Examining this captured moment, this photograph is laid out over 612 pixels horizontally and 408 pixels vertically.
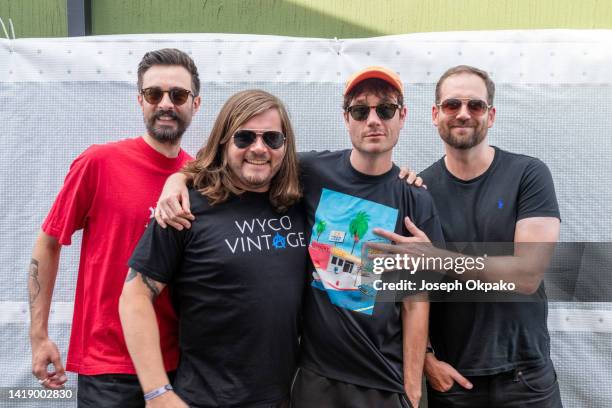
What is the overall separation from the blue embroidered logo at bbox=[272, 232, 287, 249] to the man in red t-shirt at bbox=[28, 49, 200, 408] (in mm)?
539

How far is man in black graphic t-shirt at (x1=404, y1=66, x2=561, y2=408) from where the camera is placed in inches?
89.0

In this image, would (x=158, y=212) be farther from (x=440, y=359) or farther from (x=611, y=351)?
(x=611, y=351)

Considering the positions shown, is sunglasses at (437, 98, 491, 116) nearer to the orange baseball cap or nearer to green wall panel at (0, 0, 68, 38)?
the orange baseball cap

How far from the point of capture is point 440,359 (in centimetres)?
236

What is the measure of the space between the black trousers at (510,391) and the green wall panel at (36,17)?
3.26m

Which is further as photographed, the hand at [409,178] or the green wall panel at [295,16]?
the green wall panel at [295,16]

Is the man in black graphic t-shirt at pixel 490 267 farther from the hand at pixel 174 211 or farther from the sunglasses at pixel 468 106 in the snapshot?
the hand at pixel 174 211

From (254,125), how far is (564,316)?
2228 mm

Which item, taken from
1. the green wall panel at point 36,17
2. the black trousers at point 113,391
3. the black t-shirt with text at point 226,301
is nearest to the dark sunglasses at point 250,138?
the black t-shirt with text at point 226,301

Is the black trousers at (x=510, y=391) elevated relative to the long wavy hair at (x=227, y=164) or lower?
lower

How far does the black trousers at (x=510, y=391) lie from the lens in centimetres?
224

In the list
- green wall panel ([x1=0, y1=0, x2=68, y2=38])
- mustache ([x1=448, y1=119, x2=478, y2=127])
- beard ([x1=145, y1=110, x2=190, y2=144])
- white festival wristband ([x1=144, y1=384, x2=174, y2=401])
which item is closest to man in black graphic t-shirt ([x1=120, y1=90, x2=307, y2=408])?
white festival wristband ([x1=144, y1=384, x2=174, y2=401])

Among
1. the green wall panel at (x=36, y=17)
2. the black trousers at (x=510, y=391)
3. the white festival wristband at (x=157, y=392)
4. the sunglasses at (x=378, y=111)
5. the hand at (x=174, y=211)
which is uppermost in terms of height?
the green wall panel at (x=36, y=17)

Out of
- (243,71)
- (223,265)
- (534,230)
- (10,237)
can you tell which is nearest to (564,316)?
(534,230)
